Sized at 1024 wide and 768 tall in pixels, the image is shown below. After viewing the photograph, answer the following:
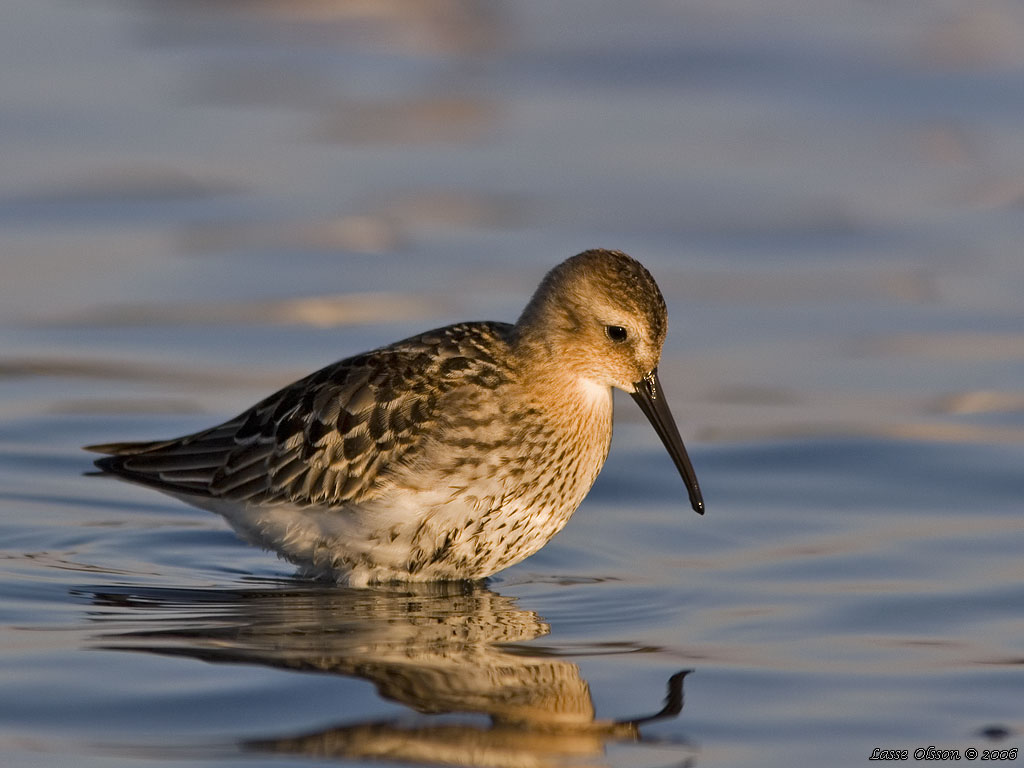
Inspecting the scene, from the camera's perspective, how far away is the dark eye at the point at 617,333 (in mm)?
8812

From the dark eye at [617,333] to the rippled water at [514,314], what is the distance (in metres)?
1.11

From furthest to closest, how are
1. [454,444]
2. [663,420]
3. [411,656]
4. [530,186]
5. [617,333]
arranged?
[530,186]
[663,420]
[617,333]
[454,444]
[411,656]

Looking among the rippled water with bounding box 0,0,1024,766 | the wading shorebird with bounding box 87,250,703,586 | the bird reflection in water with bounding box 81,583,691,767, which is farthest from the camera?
the wading shorebird with bounding box 87,250,703,586

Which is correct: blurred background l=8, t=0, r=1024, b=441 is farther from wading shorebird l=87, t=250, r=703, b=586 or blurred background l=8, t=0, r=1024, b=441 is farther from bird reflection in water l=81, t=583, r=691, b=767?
bird reflection in water l=81, t=583, r=691, b=767

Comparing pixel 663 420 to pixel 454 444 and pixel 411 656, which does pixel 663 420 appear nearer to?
pixel 454 444

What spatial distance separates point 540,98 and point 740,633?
8.98 meters

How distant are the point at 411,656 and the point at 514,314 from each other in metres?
4.98

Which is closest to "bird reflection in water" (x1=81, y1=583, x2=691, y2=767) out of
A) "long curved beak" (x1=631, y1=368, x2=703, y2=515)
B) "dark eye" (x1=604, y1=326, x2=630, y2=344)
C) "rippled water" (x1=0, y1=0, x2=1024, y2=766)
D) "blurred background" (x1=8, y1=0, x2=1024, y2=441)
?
"rippled water" (x1=0, y1=0, x2=1024, y2=766)

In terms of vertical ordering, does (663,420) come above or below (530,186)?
below

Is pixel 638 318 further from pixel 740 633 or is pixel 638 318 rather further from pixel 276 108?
pixel 276 108

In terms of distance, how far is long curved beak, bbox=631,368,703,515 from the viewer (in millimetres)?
8992

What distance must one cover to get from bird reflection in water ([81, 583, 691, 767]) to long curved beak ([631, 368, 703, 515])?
1.11 metres

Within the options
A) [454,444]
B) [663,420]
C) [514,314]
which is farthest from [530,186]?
[454,444]

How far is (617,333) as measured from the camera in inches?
348
